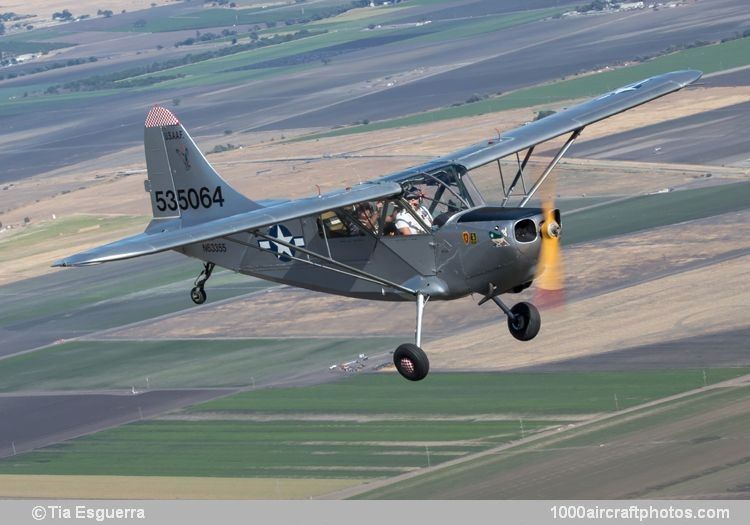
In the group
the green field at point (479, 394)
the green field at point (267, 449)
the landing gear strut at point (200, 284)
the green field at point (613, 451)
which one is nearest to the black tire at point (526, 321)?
the landing gear strut at point (200, 284)

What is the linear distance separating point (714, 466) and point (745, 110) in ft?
291

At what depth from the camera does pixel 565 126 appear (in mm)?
49594

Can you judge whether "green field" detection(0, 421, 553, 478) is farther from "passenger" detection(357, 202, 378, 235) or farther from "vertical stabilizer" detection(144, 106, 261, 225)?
"passenger" detection(357, 202, 378, 235)

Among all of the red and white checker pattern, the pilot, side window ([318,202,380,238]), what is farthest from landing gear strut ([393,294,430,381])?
the red and white checker pattern

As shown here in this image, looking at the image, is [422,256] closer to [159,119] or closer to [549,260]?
[549,260]

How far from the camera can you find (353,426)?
8556cm

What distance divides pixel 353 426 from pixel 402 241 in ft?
139

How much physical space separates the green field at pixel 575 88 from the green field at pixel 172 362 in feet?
241

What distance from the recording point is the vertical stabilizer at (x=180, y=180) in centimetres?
5025

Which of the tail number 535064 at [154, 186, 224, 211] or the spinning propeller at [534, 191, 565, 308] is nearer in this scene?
the spinning propeller at [534, 191, 565, 308]

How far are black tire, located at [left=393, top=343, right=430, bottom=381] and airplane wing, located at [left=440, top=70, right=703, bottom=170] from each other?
202 inches

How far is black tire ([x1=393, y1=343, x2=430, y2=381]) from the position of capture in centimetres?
4391

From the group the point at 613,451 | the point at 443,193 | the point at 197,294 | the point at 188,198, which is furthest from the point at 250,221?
the point at 613,451
